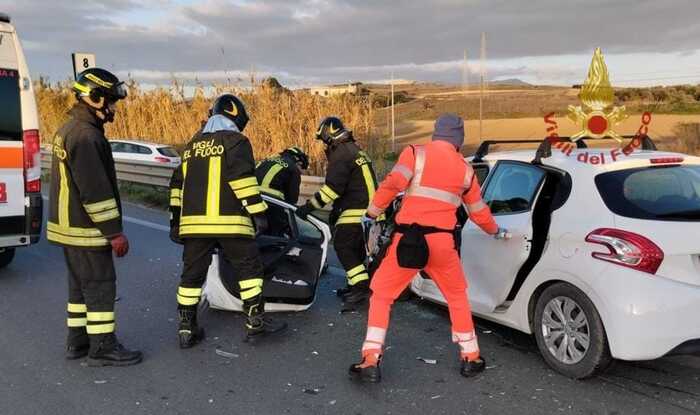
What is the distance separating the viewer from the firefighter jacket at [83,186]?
13.4 feet

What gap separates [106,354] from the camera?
4375 mm

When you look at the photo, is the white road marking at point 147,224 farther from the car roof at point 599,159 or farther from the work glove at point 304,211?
the car roof at point 599,159

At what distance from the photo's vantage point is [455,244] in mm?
4148

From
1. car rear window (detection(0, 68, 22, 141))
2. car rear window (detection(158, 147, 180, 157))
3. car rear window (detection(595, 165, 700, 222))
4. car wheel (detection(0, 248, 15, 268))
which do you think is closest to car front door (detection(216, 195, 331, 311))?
car rear window (detection(595, 165, 700, 222))

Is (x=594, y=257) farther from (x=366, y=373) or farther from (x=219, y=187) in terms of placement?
(x=219, y=187)

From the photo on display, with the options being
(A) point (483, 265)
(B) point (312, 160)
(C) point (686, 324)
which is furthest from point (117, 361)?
(B) point (312, 160)

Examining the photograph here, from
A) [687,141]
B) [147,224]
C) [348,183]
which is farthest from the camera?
[687,141]

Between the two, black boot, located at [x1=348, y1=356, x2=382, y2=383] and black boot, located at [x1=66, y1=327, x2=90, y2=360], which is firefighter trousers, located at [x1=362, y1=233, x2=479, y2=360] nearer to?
black boot, located at [x1=348, y1=356, x2=382, y2=383]

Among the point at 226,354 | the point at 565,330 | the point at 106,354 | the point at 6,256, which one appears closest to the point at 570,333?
the point at 565,330

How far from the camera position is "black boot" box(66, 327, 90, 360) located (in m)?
4.49

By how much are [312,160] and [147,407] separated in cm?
1034

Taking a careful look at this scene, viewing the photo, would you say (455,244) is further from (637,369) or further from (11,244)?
(11,244)

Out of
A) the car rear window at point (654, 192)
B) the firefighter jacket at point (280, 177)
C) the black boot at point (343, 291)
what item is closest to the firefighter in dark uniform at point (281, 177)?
the firefighter jacket at point (280, 177)

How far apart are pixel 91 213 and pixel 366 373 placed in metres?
2.00
